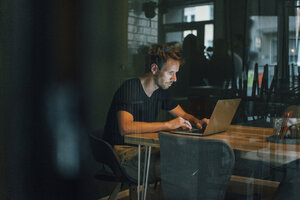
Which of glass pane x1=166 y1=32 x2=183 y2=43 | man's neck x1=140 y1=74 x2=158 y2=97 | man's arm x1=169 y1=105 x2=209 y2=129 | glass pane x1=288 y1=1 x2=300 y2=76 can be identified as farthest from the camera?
man's neck x1=140 y1=74 x2=158 y2=97

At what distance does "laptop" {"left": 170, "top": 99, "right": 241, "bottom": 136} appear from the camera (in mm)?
2281

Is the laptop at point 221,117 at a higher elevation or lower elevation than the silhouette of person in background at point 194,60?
lower

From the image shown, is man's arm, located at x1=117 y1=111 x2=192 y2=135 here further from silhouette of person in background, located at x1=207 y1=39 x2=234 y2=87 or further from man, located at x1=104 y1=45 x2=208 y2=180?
silhouette of person in background, located at x1=207 y1=39 x2=234 y2=87

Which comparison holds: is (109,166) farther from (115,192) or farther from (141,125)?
(141,125)

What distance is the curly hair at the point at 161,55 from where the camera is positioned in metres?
2.51

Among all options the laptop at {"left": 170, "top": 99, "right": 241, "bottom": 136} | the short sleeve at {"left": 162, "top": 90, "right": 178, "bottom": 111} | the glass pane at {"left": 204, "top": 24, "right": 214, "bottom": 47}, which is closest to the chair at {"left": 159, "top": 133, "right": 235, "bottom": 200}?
the laptop at {"left": 170, "top": 99, "right": 241, "bottom": 136}

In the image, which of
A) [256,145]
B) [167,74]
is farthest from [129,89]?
[256,145]

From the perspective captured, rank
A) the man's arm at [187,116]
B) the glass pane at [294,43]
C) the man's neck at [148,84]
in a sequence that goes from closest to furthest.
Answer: the glass pane at [294,43] → the man's arm at [187,116] → the man's neck at [148,84]

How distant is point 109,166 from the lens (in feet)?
9.27

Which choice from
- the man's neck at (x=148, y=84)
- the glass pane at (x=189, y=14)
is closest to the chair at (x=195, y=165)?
the man's neck at (x=148, y=84)

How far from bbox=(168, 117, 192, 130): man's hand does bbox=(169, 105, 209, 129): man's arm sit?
0.02m

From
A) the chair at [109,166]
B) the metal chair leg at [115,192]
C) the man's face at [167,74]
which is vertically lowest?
the metal chair leg at [115,192]

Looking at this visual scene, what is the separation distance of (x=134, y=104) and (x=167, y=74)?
290 millimetres

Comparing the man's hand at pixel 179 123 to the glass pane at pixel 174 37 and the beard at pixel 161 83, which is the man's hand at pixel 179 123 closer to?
the beard at pixel 161 83
